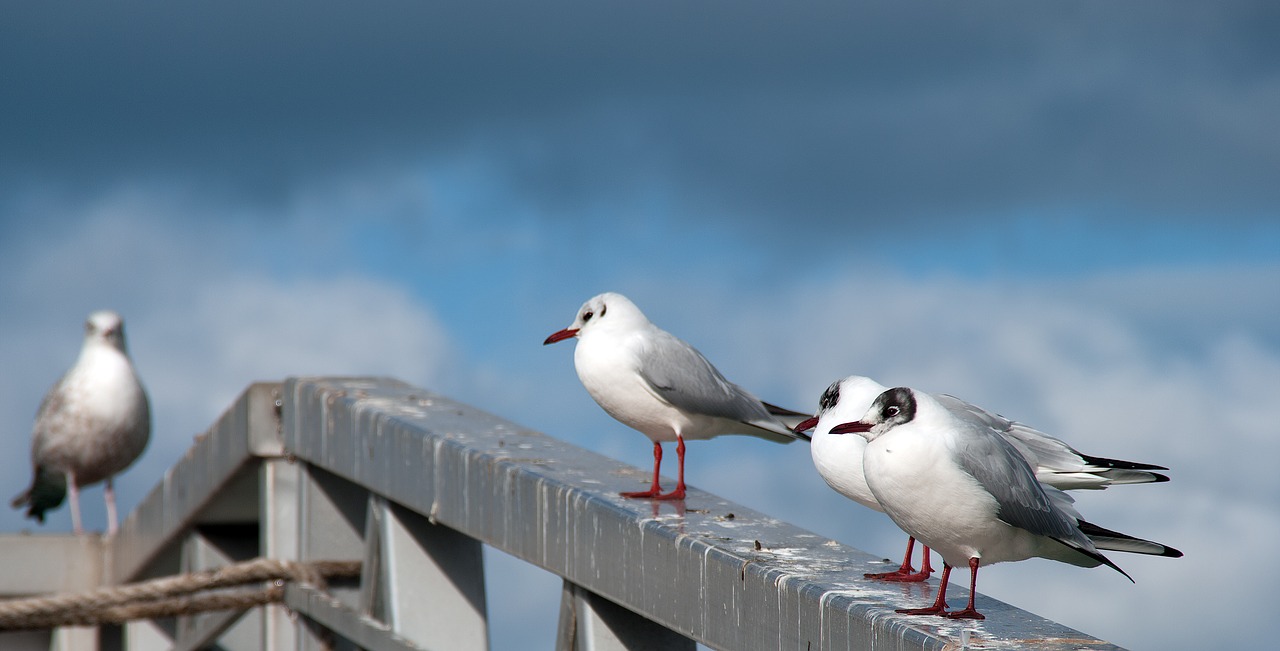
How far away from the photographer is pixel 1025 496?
2664 millimetres

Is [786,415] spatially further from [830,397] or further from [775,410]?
[830,397]

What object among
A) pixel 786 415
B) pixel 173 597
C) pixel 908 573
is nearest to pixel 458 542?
pixel 786 415

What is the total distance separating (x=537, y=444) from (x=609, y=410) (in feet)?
0.71

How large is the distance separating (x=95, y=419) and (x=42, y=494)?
3.20ft

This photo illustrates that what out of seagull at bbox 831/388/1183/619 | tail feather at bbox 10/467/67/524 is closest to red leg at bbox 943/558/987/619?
seagull at bbox 831/388/1183/619

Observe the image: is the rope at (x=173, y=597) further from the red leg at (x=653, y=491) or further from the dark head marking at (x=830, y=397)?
the dark head marking at (x=830, y=397)

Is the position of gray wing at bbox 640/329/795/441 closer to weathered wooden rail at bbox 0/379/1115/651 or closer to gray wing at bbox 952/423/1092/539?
weathered wooden rail at bbox 0/379/1115/651

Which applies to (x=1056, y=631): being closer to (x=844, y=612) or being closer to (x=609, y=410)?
(x=844, y=612)

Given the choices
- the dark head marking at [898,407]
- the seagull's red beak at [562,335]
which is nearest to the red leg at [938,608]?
the dark head marking at [898,407]

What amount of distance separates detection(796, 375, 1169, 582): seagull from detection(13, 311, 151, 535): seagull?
22.1 ft

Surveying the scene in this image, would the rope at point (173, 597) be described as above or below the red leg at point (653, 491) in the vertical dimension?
below

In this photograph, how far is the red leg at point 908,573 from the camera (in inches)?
108

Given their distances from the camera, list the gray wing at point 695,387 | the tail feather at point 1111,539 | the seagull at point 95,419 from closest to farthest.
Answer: the tail feather at point 1111,539, the gray wing at point 695,387, the seagull at point 95,419

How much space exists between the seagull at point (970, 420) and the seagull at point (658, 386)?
729 mm
